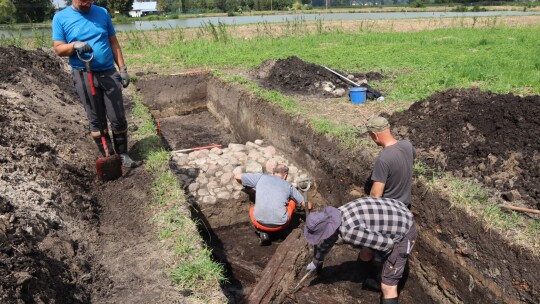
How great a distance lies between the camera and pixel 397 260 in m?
3.56

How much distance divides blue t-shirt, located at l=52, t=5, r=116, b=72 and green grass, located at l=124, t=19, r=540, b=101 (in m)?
5.32

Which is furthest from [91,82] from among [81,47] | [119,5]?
[119,5]

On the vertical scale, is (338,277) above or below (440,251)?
below

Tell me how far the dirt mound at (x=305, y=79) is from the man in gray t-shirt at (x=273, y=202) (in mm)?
3793

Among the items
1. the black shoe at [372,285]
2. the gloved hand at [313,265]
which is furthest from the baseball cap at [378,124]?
the black shoe at [372,285]

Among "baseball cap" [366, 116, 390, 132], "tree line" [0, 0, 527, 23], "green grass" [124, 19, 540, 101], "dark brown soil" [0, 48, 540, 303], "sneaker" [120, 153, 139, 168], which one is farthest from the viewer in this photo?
"tree line" [0, 0, 527, 23]

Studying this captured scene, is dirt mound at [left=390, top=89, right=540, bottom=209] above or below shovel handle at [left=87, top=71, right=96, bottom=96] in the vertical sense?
below

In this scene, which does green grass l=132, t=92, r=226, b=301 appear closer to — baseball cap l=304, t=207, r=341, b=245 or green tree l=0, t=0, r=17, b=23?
baseball cap l=304, t=207, r=341, b=245

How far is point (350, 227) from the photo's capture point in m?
3.37

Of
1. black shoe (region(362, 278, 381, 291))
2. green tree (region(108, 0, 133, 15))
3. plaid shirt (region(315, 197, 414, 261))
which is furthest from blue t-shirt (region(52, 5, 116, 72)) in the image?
green tree (region(108, 0, 133, 15))

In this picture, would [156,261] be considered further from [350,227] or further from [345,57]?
[345,57]

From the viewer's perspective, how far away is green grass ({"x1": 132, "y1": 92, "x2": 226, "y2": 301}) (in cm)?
310

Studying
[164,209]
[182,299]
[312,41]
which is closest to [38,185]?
[164,209]

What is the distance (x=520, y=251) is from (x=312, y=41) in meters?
14.2
